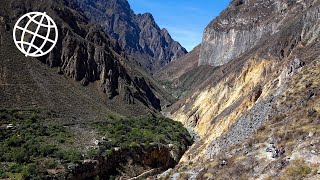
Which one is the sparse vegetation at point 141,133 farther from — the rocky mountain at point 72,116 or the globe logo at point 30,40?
the globe logo at point 30,40

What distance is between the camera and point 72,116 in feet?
232

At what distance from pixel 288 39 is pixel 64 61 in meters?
45.8

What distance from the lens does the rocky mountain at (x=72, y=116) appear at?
4978cm

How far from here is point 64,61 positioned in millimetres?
90688

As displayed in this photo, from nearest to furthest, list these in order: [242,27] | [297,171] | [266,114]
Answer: [297,171] < [266,114] < [242,27]

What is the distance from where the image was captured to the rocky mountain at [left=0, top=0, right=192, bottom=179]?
49.8 meters

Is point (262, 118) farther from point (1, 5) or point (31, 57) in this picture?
point (1, 5)

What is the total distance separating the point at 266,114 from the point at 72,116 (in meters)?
41.5

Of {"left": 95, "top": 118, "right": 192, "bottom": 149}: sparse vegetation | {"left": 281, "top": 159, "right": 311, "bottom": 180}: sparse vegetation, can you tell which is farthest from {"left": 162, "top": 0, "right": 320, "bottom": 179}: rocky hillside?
{"left": 95, "top": 118, "right": 192, "bottom": 149}: sparse vegetation

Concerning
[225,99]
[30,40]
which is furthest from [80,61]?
[225,99]

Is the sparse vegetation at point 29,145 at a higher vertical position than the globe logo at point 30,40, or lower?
lower

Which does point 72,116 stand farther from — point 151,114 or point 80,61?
point 151,114

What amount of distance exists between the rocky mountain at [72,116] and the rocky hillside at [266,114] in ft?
26.3

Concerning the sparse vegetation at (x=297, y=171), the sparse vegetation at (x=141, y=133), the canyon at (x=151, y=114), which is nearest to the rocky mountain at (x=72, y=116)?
the sparse vegetation at (x=141, y=133)
